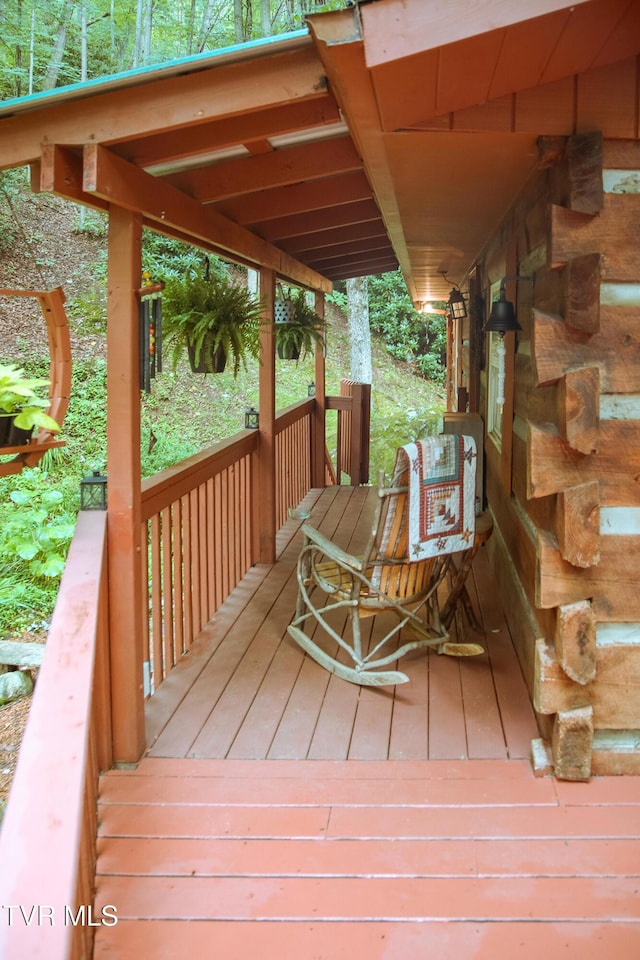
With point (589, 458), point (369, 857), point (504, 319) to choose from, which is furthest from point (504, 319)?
point (369, 857)

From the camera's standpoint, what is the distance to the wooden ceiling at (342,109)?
1.94m

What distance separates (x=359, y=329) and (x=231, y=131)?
38.2ft

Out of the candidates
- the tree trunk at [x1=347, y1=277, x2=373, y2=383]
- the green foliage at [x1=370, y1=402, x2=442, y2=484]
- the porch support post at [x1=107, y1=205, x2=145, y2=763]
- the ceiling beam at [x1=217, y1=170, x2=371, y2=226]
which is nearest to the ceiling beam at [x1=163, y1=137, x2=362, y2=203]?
the ceiling beam at [x1=217, y1=170, x2=371, y2=226]

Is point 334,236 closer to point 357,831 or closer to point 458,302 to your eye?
point 458,302

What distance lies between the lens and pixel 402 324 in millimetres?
17672

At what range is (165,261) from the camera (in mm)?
11758

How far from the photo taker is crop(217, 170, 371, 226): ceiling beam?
12.9 ft

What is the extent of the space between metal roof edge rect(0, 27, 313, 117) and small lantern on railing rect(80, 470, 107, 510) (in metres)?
1.17

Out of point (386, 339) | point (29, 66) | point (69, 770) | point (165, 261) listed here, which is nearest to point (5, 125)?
point (69, 770)

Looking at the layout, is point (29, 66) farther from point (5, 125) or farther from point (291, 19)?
point (5, 125)

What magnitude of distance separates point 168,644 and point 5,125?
2.13m

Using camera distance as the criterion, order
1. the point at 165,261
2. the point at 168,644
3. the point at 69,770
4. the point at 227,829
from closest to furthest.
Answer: the point at 69,770 → the point at 227,829 → the point at 168,644 → the point at 165,261

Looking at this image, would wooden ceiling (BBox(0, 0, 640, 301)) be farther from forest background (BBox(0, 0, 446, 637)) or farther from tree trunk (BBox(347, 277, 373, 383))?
tree trunk (BBox(347, 277, 373, 383))

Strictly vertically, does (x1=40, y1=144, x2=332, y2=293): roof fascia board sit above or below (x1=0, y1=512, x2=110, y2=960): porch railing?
above
